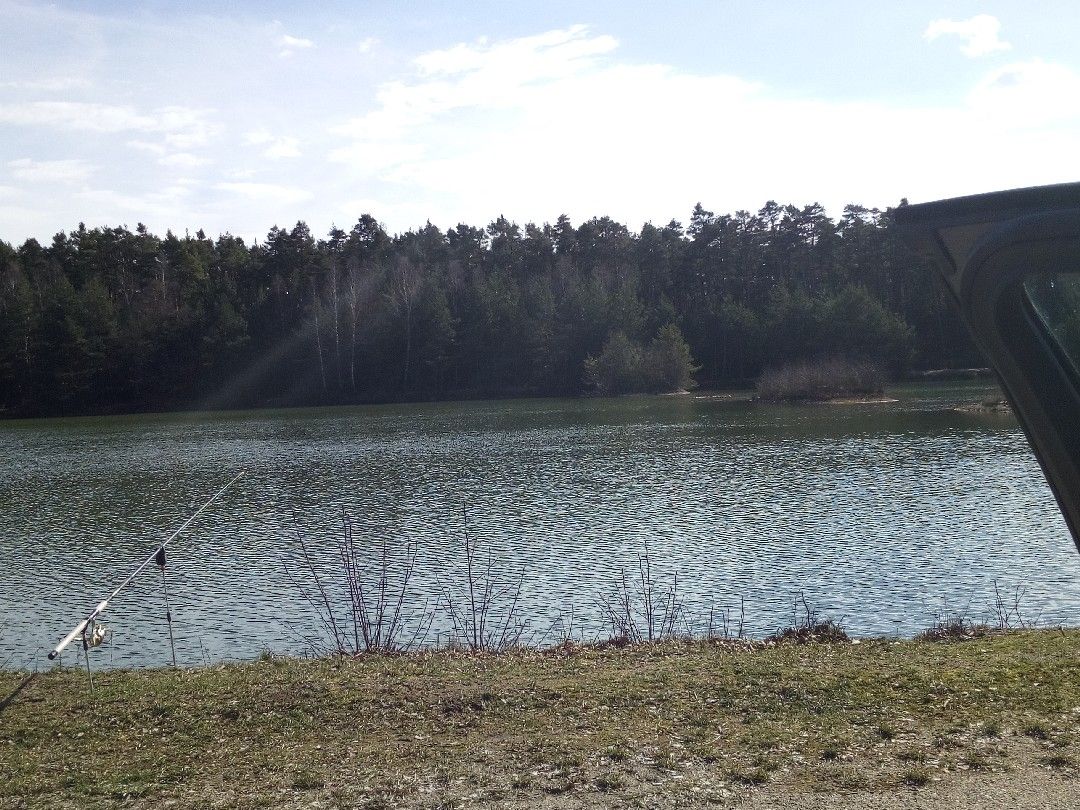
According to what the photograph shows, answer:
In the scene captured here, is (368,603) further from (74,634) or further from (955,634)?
(955,634)

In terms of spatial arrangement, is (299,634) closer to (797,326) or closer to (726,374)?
(797,326)

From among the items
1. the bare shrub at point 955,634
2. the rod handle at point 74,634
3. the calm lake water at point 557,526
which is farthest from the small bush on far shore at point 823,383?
the rod handle at point 74,634

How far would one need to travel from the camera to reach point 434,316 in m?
85.8

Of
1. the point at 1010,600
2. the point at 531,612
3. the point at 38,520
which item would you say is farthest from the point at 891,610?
the point at 38,520

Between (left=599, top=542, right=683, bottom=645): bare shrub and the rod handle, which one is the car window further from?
(left=599, top=542, right=683, bottom=645): bare shrub

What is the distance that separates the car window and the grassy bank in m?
2.74

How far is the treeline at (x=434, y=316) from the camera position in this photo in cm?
8075

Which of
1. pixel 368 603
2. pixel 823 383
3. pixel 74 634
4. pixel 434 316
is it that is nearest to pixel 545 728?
pixel 74 634

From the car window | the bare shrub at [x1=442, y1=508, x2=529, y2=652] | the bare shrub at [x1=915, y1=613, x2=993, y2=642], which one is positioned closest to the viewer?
the car window

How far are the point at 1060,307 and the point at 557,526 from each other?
18412 millimetres

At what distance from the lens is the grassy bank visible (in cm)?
568

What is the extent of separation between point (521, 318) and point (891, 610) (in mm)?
74015

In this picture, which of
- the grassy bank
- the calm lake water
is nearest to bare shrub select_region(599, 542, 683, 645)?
the calm lake water

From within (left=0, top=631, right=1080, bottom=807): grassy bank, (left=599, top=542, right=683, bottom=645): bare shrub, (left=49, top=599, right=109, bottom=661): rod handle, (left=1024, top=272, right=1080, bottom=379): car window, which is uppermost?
(left=1024, top=272, right=1080, bottom=379): car window
